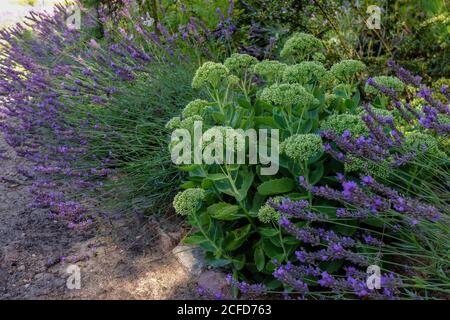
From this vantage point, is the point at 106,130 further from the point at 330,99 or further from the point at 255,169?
the point at 330,99

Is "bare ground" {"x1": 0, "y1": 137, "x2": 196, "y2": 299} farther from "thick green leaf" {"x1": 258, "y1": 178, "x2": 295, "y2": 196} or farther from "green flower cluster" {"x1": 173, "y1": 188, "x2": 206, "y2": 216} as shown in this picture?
"thick green leaf" {"x1": 258, "y1": 178, "x2": 295, "y2": 196}

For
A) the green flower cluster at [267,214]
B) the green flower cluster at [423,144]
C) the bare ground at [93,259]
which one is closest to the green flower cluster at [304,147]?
the green flower cluster at [267,214]

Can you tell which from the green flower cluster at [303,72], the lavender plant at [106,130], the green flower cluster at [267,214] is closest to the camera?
the green flower cluster at [267,214]

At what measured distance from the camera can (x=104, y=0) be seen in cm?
521

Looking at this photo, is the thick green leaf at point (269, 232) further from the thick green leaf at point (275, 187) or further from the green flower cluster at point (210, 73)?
the green flower cluster at point (210, 73)

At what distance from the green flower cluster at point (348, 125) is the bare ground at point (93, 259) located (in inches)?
36.9

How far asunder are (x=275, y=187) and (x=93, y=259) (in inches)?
42.0

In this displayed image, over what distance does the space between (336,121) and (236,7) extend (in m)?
3.17

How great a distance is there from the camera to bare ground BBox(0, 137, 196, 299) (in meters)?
2.42

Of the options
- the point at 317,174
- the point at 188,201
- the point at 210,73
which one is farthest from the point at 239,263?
the point at 210,73

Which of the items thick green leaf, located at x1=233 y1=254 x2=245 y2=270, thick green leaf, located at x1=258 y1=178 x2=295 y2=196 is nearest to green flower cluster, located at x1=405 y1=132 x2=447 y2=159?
thick green leaf, located at x1=258 y1=178 x2=295 y2=196

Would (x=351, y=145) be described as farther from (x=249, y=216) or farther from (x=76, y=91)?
(x=76, y=91)

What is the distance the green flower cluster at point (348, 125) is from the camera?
2129 millimetres

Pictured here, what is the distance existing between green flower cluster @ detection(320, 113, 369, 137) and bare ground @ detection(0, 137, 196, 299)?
938mm
